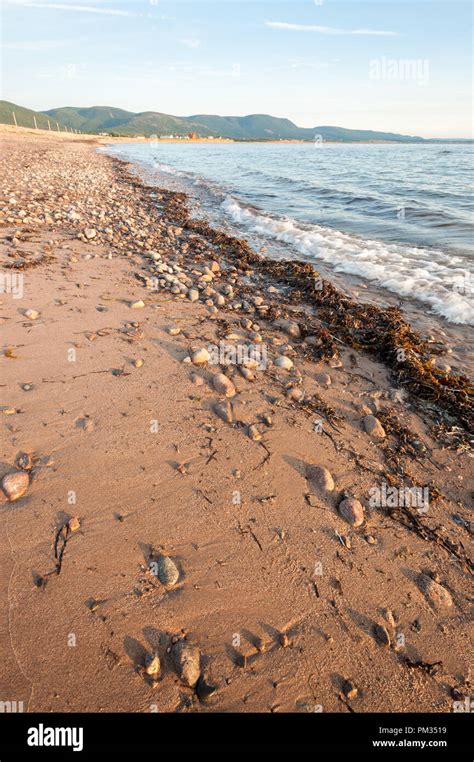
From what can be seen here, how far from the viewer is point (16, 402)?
3.78m

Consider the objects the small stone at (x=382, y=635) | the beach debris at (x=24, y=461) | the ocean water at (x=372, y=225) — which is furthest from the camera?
the ocean water at (x=372, y=225)

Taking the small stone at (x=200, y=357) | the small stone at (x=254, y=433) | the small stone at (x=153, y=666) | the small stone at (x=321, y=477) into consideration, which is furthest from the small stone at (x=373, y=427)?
the small stone at (x=153, y=666)

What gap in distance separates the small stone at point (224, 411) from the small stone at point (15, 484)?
6.13 feet

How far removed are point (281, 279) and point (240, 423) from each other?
17.3ft

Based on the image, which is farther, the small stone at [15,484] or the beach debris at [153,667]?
the small stone at [15,484]

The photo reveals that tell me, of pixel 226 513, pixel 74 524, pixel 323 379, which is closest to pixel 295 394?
pixel 323 379

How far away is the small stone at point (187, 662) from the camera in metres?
2.00

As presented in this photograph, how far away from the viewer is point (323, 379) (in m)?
4.70

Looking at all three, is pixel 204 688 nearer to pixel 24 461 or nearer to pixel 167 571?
pixel 167 571

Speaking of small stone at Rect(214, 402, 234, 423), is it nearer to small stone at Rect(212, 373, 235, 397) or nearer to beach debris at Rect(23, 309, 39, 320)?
Answer: small stone at Rect(212, 373, 235, 397)

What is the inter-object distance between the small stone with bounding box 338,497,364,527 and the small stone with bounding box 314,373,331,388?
1.85m

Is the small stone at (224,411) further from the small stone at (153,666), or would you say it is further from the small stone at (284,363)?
the small stone at (153,666)

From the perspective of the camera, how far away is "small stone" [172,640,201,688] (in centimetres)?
200
